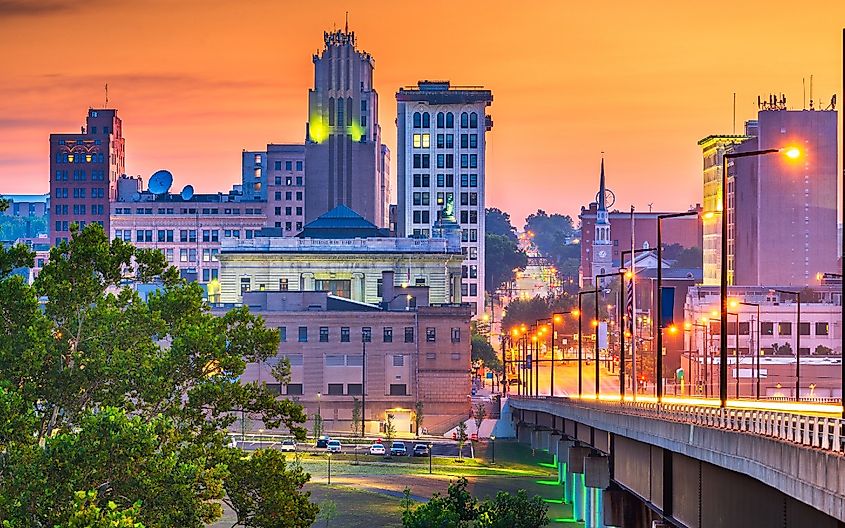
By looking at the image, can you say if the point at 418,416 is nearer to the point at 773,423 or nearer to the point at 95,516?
the point at 95,516

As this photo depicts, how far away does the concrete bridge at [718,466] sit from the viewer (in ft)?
124

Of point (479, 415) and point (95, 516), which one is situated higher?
point (95, 516)

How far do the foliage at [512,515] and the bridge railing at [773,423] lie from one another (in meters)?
23.3

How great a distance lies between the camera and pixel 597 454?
8794cm

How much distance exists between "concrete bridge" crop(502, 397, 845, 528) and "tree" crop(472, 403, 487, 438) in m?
87.4

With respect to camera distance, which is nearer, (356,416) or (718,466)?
(718,466)

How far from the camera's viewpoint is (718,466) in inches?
1934

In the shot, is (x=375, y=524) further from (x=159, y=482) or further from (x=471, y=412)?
(x=471, y=412)

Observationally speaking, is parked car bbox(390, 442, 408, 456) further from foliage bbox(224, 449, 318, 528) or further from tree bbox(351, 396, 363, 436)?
foliage bbox(224, 449, 318, 528)

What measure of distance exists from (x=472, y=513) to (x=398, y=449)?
59645mm

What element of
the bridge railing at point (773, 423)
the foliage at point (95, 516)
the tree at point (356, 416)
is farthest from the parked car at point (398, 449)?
the foliage at point (95, 516)

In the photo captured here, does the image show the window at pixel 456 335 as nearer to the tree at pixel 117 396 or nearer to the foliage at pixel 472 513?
the foliage at pixel 472 513

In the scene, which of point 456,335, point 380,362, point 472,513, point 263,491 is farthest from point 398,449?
point 263,491

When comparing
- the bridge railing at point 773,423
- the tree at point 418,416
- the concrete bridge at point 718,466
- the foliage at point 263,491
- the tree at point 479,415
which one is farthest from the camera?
the tree at point 418,416
